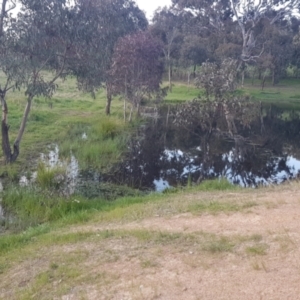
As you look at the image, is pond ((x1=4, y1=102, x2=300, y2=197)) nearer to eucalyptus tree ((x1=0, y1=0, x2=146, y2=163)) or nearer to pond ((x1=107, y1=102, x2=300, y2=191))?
pond ((x1=107, y1=102, x2=300, y2=191))

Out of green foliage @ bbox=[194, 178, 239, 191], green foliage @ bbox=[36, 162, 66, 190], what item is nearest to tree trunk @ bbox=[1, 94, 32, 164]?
green foliage @ bbox=[36, 162, 66, 190]

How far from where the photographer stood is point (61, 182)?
40.2 ft

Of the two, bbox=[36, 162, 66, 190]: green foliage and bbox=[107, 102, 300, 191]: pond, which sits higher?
bbox=[36, 162, 66, 190]: green foliage

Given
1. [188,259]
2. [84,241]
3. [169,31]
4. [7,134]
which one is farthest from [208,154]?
[169,31]

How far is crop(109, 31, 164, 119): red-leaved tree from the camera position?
24375 mm

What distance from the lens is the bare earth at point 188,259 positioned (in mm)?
4867

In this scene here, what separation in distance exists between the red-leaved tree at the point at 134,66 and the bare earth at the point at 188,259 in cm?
1762

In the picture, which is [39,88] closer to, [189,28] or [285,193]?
[285,193]

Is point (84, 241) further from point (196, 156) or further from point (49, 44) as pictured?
point (196, 156)

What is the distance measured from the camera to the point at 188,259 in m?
5.73

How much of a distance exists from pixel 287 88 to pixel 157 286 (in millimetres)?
46469

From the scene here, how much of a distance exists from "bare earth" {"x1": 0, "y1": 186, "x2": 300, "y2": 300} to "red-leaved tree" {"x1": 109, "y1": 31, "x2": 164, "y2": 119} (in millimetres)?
17616

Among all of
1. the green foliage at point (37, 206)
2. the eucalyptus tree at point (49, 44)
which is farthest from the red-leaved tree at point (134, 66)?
the green foliage at point (37, 206)

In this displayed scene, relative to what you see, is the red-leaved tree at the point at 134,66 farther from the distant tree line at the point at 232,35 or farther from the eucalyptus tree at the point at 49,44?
the distant tree line at the point at 232,35
